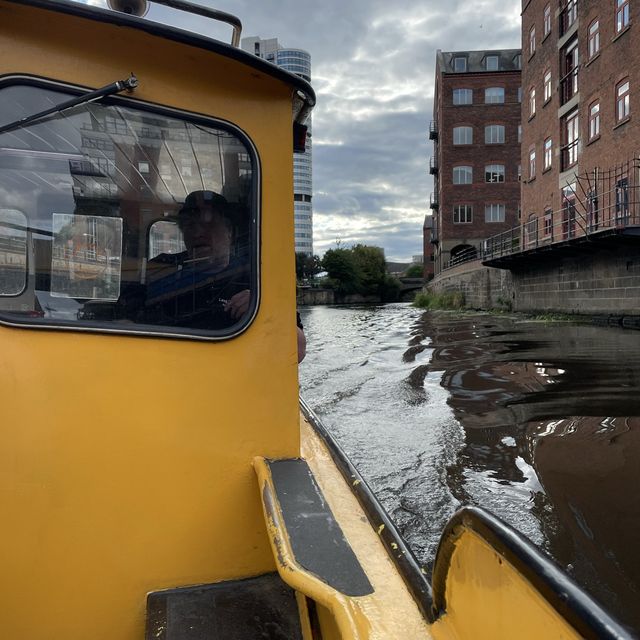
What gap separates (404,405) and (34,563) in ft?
16.2

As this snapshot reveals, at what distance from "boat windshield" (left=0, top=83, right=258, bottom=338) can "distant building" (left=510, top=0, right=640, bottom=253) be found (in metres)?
14.2

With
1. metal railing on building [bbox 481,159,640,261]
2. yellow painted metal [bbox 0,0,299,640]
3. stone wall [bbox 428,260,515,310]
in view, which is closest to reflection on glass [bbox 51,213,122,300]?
yellow painted metal [bbox 0,0,299,640]

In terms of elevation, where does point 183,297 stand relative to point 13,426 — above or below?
above

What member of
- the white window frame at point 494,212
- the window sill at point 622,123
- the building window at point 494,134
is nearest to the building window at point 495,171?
the building window at point 494,134

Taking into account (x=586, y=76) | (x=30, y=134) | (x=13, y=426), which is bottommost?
(x=13, y=426)

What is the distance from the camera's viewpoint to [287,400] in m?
2.01

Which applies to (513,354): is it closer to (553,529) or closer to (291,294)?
(553,529)

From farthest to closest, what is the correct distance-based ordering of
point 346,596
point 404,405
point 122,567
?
point 404,405 → point 122,567 → point 346,596

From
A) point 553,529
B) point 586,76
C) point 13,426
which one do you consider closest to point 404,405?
point 553,529

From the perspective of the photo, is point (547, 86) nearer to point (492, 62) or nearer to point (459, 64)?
point (459, 64)

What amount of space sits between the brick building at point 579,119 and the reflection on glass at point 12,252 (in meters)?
14.7

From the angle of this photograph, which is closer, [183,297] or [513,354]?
[183,297]

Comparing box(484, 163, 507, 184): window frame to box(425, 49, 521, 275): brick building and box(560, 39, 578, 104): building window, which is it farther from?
box(560, 39, 578, 104): building window

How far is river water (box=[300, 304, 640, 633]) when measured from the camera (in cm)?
295
